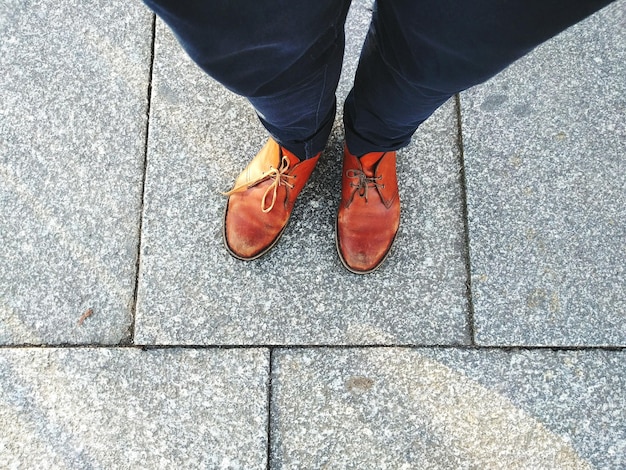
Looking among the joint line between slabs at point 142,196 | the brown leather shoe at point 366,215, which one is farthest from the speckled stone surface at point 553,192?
the joint line between slabs at point 142,196

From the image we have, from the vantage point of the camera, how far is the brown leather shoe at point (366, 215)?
4.98ft

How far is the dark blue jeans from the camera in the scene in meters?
0.78

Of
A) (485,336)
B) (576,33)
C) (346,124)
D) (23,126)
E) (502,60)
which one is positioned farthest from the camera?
(576,33)

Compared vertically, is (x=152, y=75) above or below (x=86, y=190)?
above

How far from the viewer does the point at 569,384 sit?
4.91 ft

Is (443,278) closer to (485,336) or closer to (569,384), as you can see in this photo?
(485,336)

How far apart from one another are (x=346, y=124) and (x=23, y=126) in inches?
38.2

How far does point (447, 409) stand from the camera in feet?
4.87

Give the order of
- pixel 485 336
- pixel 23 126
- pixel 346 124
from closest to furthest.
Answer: pixel 346 124, pixel 485 336, pixel 23 126

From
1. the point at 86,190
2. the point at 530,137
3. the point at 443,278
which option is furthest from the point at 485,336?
the point at 86,190

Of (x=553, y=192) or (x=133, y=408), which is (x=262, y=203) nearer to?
(x=133, y=408)

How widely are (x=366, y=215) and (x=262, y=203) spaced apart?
0.28m

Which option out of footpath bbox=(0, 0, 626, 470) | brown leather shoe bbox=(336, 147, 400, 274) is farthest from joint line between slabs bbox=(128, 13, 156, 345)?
brown leather shoe bbox=(336, 147, 400, 274)

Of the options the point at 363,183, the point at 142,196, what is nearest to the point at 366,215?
the point at 363,183
